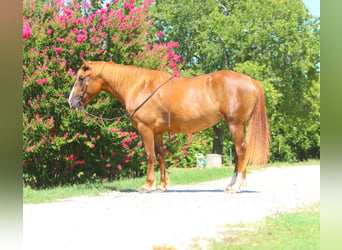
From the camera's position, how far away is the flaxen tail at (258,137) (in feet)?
27.5

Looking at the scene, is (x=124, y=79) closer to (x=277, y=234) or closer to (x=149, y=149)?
(x=149, y=149)

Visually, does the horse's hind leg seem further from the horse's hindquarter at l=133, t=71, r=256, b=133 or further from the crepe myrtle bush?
the crepe myrtle bush

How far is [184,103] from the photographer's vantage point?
28.7 ft

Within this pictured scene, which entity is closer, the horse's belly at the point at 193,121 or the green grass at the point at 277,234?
the green grass at the point at 277,234

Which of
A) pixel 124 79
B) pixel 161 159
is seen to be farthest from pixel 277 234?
pixel 124 79

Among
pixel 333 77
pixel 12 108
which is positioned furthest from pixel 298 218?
pixel 12 108

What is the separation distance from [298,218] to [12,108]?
4.18 m

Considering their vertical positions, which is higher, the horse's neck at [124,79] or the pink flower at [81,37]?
the pink flower at [81,37]

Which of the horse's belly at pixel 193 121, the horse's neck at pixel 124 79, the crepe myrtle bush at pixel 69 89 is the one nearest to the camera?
the horse's belly at pixel 193 121

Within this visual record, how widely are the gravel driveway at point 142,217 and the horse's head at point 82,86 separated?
1.88m

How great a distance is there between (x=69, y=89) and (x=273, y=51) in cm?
1815

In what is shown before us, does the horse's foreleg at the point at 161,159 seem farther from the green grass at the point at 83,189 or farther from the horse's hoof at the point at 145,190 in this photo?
the green grass at the point at 83,189

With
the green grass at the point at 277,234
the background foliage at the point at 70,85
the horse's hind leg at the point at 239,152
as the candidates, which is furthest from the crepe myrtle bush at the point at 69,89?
the green grass at the point at 277,234

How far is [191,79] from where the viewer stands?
8898 mm
